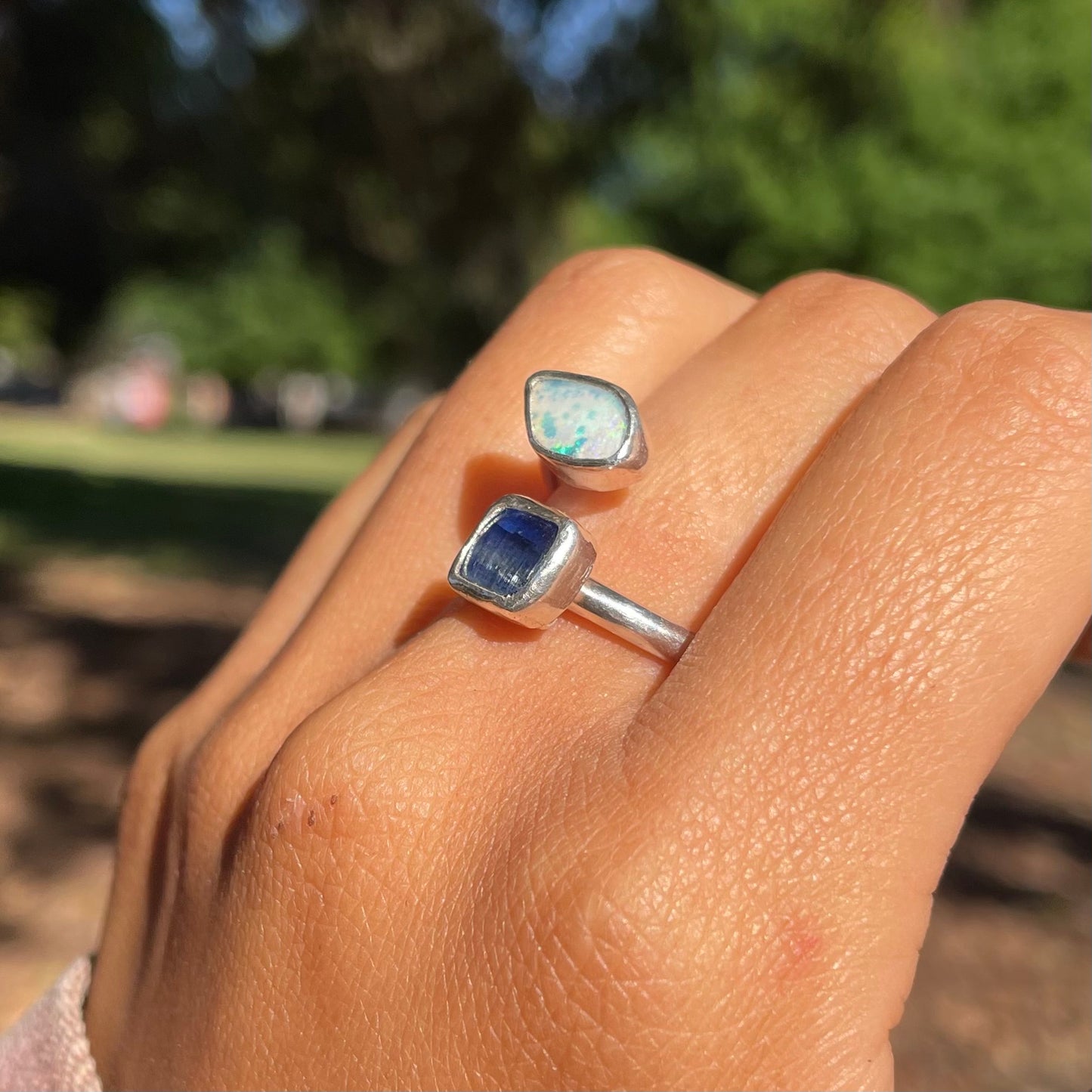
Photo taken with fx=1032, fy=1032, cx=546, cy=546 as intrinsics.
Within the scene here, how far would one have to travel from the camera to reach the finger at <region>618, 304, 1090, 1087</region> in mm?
796

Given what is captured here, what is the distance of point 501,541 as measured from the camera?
1.04m

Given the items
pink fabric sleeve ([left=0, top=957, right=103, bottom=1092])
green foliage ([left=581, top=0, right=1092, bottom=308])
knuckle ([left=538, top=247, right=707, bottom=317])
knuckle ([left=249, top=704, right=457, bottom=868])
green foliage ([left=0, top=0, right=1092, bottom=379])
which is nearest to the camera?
knuckle ([left=249, top=704, right=457, bottom=868])

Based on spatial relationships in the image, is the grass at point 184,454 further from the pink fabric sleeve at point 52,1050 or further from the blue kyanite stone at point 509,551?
the blue kyanite stone at point 509,551

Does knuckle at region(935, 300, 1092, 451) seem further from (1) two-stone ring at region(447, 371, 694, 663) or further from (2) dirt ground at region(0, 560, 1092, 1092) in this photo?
(2) dirt ground at region(0, 560, 1092, 1092)

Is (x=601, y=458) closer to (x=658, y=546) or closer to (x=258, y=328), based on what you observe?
(x=658, y=546)

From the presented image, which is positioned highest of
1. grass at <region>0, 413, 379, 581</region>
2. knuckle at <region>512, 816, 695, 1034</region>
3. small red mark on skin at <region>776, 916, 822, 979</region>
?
small red mark on skin at <region>776, 916, 822, 979</region>

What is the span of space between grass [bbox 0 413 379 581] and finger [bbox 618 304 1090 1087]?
19.9ft

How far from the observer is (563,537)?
1.01 metres

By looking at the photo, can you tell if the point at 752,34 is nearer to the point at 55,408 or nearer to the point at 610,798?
the point at 610,798

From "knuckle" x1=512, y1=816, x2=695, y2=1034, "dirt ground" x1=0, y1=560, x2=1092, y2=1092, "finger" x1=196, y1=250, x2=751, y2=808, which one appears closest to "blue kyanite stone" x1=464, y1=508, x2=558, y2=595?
"finger" x1=196, y1=250, x2=751, y2=808

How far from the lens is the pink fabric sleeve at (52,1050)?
112 centimetres

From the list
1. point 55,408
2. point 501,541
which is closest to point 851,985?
point 501,541

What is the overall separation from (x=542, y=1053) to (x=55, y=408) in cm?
3172

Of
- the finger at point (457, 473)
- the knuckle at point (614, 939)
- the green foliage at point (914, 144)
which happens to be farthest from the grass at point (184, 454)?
the knuckle at point (614, 939)
